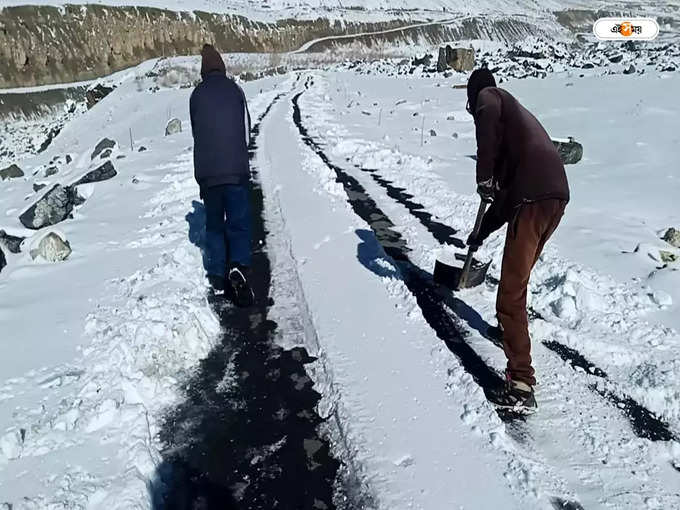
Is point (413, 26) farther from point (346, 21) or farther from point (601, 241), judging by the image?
point (601, 241)

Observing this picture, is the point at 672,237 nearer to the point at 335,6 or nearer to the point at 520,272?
the point at 520,272

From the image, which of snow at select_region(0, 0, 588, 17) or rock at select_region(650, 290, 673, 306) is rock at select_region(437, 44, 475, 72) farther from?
snow at select_region(0, 0, 588, 17)

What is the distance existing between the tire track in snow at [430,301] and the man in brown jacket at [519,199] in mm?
260

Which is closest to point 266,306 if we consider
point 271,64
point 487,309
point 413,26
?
point 487,309

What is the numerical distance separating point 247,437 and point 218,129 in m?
2.81

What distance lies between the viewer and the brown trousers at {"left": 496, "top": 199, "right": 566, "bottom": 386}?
11.2ft

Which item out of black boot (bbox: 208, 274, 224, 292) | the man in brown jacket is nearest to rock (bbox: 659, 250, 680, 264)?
the man in brown jacket

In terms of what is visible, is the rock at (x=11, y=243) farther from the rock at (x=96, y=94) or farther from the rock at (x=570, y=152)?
the rock at (x=96, y=94)

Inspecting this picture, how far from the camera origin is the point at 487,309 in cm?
477

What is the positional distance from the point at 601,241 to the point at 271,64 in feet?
177

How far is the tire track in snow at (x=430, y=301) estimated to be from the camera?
336cm

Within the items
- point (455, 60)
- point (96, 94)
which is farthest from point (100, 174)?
point (96, 94)

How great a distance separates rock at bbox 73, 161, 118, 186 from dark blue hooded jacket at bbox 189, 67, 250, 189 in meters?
5.86

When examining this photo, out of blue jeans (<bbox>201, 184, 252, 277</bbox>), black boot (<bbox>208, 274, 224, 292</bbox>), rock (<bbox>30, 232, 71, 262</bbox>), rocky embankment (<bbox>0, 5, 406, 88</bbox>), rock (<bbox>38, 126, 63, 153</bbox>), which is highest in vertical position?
rocky embankment (<bbox>0, 5, 406, 88</bbox>)
